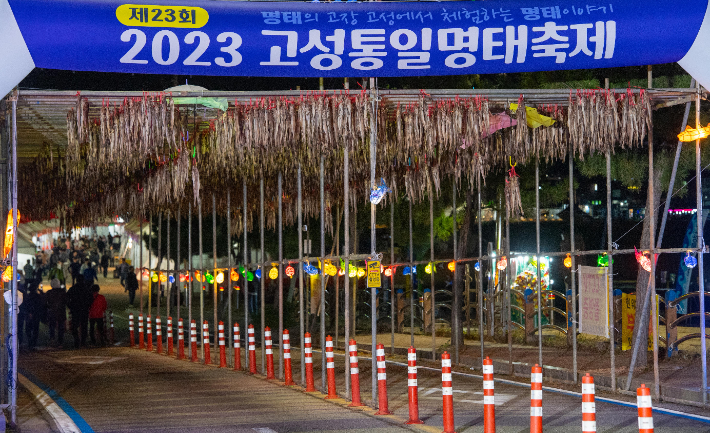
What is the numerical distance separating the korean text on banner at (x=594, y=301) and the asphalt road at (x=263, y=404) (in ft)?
4.41

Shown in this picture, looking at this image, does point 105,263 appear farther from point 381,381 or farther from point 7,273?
point 381,381

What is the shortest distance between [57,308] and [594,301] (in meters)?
16.3

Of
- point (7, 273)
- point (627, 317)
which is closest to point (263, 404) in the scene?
point (7, 273)

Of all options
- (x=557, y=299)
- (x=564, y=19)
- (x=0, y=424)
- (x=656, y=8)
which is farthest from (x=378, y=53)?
(x=557, y=299)

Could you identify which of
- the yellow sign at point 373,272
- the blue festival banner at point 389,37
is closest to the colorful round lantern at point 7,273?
the blue festival banner at point 389,37

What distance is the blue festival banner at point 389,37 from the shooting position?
11641 millimetres

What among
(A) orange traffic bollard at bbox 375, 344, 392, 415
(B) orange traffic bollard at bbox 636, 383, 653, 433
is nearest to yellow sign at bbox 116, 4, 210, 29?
(A) orange traffic bollard at bbox 375, 344, 392, 415

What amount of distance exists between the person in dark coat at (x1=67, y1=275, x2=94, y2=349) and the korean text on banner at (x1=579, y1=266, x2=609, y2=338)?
46.9 feet

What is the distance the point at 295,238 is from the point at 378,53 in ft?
67.3

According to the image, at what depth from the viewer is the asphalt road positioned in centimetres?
1112

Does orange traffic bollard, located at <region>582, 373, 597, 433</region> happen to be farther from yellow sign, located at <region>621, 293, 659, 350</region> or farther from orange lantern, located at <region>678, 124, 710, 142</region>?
yellow sign, located at <region>621, 293, 659, 350</region>

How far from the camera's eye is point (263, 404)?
1332 centimetres

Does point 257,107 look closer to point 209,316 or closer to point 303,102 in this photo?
point 303,102

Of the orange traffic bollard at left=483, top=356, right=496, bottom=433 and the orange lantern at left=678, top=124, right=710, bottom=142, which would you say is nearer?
the orange traffic bollard at left=483, top=356, right=496, bottom=433
